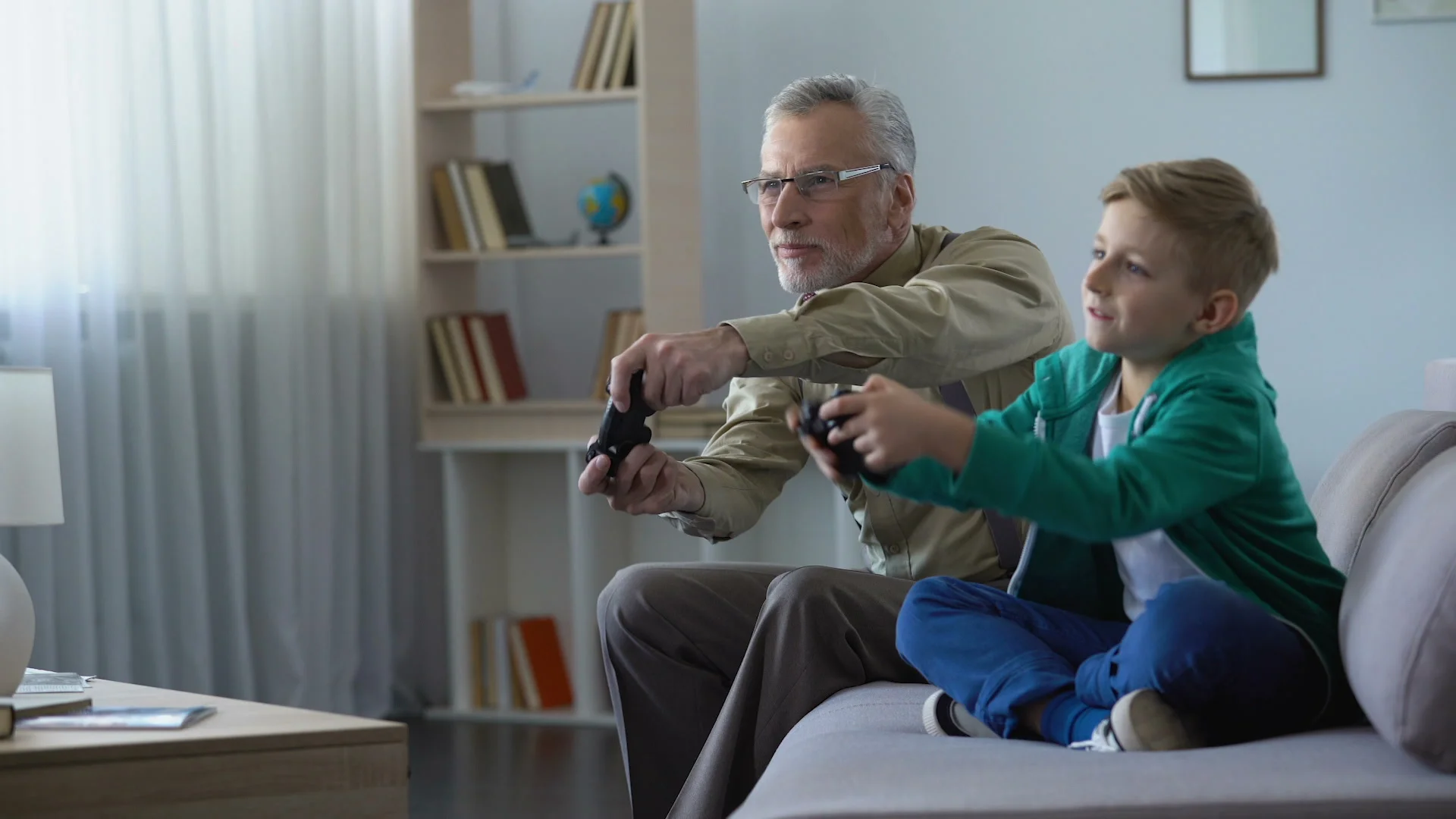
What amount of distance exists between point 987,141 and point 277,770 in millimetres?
2680

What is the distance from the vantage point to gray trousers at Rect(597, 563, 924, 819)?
1628 mm

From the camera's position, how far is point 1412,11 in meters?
3.51

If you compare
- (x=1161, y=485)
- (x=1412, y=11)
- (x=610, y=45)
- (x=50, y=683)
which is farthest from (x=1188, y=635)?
(x=1412, y=11)

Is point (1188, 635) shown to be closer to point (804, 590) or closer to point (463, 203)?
point (804, 590)

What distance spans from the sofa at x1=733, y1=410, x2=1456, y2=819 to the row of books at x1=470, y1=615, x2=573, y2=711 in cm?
233

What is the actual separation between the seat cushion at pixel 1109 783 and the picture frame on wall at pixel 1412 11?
9.08 ft

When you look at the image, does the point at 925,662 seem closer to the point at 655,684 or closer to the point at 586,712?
the point at 655,684

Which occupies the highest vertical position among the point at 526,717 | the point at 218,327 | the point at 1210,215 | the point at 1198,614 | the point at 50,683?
the point at 1210,215

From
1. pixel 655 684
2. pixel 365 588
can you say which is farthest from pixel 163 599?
pixel 655 684

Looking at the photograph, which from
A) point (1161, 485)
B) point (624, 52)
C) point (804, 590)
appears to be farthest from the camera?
point (624, 52)

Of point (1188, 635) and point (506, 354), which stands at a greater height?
point (506, 354)

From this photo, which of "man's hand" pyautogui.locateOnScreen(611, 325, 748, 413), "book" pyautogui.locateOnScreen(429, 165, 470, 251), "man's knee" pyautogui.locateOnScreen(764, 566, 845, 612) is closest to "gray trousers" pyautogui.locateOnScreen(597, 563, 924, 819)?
"man's knee" pyautogui.locateOnScreen(764, 566, 845, 612)

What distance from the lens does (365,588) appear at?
11.8 ft

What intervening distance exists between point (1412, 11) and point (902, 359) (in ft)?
8.42
